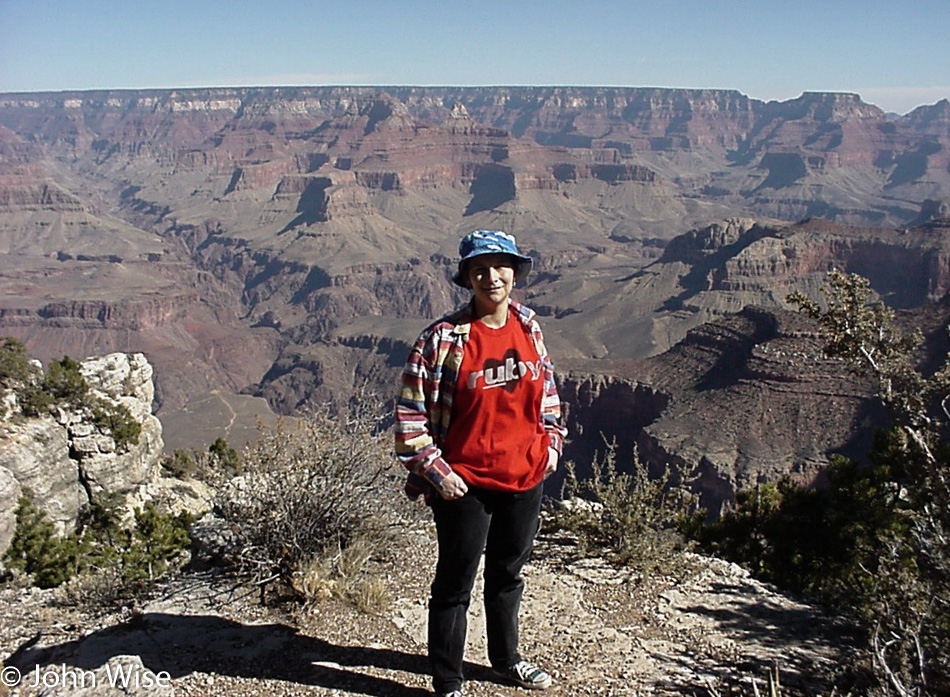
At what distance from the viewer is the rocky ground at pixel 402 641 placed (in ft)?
13.7

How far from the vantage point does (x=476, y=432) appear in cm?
382

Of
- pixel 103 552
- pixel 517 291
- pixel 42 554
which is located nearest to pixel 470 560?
pixel 103 552

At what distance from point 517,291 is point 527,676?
311 ft

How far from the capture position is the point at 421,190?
16500 cm

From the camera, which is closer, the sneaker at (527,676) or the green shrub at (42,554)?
the sneaker at (527,676)

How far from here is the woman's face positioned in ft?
12.5

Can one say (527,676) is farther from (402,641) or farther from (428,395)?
(428,395)

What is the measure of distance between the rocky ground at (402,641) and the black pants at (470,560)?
34 cm

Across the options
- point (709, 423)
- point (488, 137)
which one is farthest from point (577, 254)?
point (709, 423)

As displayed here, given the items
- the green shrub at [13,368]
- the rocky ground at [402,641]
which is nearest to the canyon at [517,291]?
the rocky ground at [402,641]

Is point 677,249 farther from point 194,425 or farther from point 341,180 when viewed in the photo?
point 341,180

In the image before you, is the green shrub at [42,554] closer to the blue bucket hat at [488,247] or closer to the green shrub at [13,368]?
the green shrub at [13,368]

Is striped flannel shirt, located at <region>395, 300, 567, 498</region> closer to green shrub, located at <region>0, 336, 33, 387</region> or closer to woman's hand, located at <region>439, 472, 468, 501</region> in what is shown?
woman's hand, located at <region>439, 472, 468, 501</region>

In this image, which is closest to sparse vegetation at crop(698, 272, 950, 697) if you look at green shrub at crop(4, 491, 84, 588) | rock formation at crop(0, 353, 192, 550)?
green shrub at crop(4, 491, 84, 588)
